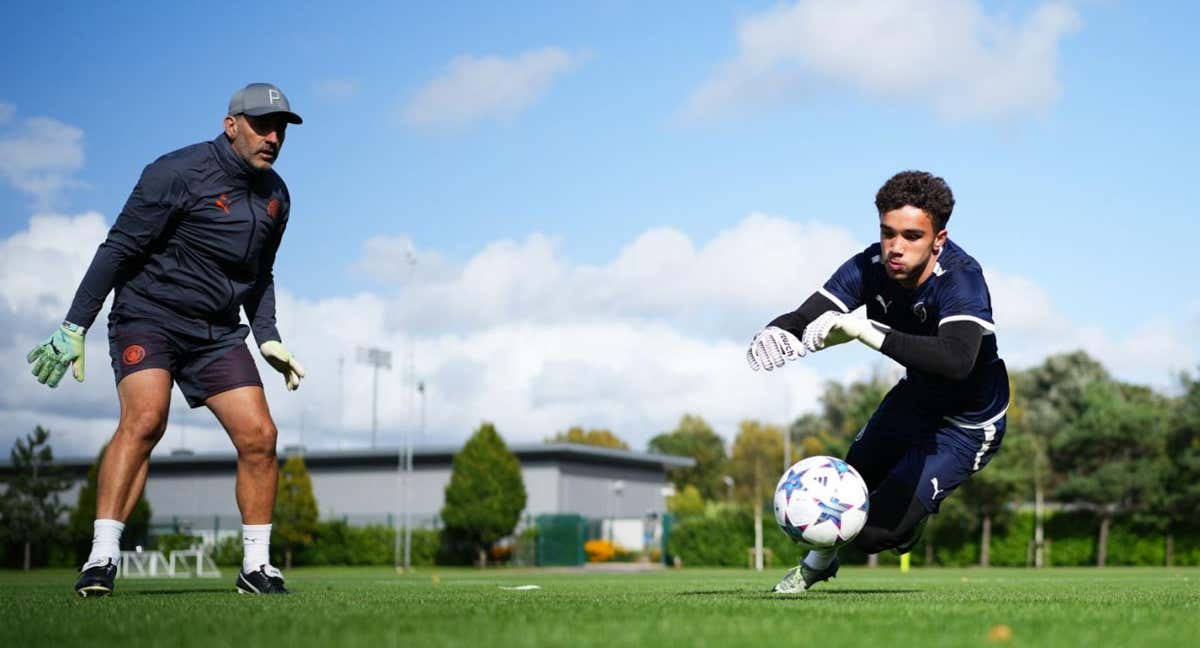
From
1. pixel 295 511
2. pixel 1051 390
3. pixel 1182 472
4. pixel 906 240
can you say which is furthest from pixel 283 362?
pixel 1051 390

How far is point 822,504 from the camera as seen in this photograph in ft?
23.8

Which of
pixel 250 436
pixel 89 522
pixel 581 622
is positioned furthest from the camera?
pixel 89 522

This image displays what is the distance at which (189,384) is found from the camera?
7945 millimetres

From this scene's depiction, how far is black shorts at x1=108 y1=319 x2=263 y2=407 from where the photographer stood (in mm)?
7691

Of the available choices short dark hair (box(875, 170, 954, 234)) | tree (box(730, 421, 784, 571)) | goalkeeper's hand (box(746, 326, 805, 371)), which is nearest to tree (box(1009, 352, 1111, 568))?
tree (box(730, 421, 784, 571))

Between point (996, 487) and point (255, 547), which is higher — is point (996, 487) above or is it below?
above

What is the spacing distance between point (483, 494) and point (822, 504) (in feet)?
154

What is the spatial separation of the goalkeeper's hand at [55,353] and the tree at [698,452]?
101 metres

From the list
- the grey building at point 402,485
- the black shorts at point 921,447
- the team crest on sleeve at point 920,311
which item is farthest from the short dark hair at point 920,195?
the grey building at point 402,485

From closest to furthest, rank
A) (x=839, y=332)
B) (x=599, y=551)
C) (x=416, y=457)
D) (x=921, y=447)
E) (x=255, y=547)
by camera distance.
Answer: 1. (x=839, y=332)
2. (x=921, y=447)
3. (x=255, y=547)
4. (x=599, y=551)
5. (x=416, y=457)

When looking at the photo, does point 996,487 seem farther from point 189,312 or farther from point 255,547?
point 189,312

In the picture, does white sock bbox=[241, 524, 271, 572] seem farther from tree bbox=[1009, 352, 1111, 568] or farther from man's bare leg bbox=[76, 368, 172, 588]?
tree bbox=[1009, 352, 1111, 568]

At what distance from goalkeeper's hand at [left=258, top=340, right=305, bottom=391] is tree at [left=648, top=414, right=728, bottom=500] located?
100266mm

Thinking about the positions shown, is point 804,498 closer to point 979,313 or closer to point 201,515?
point 979,313
